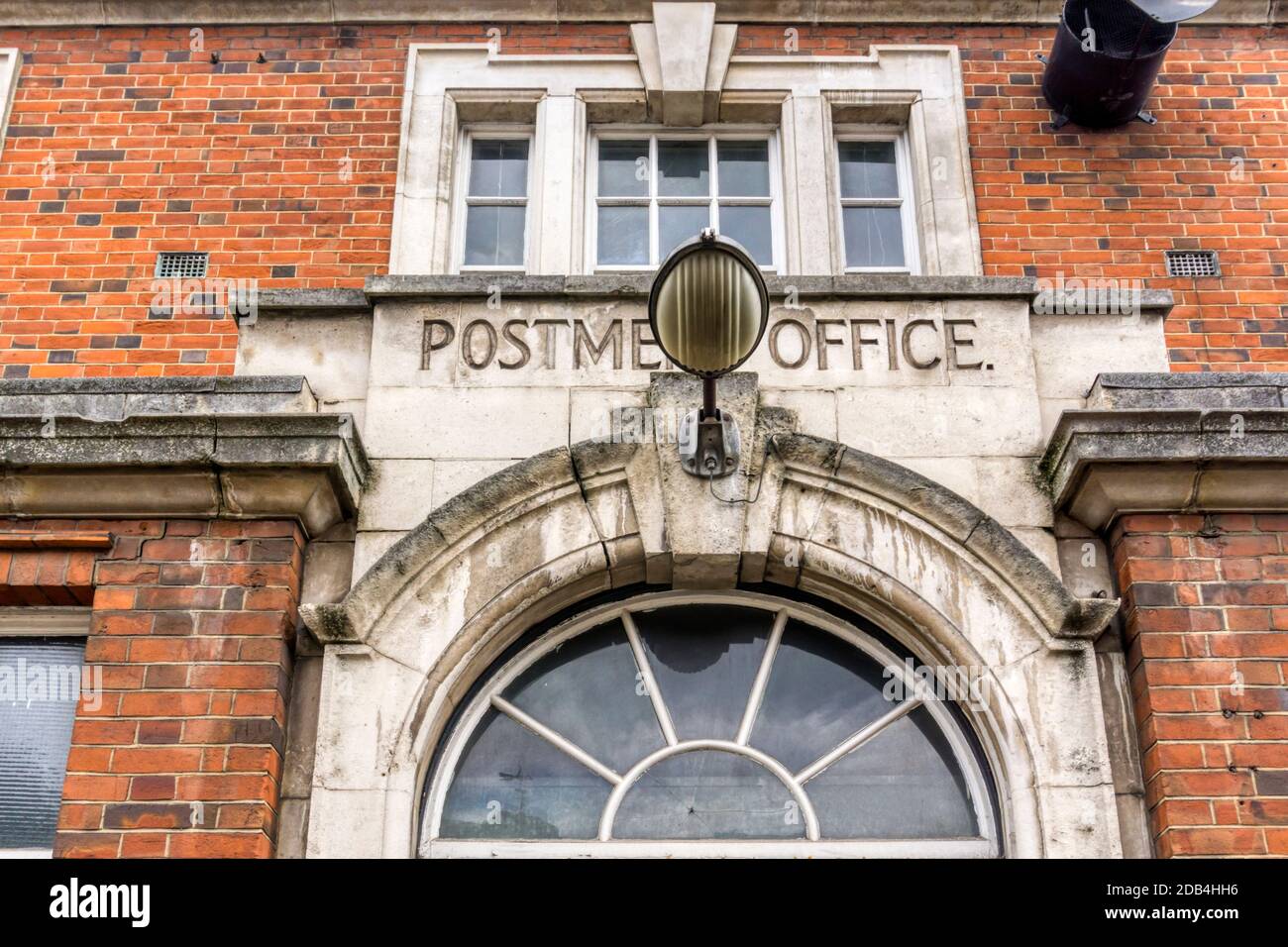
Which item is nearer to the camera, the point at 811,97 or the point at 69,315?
the point at 69,315

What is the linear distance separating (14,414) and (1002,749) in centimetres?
365

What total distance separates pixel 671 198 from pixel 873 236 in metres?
0.95

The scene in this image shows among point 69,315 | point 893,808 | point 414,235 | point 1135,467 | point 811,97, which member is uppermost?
point 811,97

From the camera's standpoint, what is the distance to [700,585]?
5.43 m

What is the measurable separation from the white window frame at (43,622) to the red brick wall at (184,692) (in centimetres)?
26

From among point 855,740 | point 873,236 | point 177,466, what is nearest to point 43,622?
point 177,466

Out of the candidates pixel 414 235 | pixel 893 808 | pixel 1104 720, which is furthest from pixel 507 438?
pixel 1104 720

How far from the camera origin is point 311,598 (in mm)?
5234

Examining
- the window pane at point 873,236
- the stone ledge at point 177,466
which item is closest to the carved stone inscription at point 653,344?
the stone ledge at point 177,466

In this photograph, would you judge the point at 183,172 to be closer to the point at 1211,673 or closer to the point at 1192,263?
the point at 1192,263

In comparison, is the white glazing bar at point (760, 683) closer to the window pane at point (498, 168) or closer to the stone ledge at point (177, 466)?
the stone ledge at point (177, 466)

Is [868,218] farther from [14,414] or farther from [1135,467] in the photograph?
[14,414]

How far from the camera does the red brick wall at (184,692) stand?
467cm

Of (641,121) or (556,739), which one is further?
(641,121)
